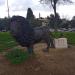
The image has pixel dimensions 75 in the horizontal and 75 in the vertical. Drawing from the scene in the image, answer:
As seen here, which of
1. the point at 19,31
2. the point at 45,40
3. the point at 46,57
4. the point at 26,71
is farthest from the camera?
the point at 45,40

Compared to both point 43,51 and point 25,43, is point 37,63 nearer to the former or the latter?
point 25,43

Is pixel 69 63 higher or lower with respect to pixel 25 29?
lower

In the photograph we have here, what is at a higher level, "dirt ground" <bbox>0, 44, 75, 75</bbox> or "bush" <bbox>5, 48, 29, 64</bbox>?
"bush" <bbox>5, 48, 29, 64</bbox>

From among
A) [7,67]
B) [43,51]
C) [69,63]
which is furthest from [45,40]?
[7,67]

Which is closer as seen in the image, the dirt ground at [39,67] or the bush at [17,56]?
the dirt ground at [39,67]

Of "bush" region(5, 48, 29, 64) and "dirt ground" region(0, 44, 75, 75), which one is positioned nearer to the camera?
"dirt ground" region(0, 44, 75, 75)

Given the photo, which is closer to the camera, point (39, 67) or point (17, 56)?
point (39, 67)

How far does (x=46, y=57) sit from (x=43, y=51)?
6.19 ft

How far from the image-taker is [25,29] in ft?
43.8

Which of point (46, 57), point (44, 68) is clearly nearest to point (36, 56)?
point (46, 57)

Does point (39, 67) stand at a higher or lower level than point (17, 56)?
lower

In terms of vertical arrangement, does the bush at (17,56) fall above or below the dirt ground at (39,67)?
above

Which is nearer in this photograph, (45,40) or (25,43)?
(25,43)

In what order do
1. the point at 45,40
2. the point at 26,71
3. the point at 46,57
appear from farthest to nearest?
the point at 45,40, the point at 46,57, the point at 26,71
